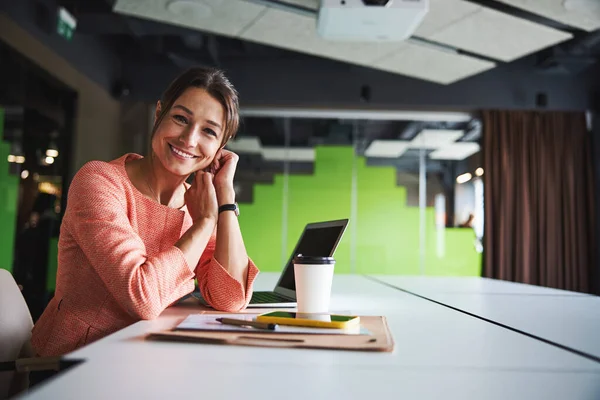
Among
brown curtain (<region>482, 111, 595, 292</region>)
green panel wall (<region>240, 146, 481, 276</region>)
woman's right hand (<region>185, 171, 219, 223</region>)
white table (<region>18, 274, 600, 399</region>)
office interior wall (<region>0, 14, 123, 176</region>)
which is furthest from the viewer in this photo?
green panel wall (<region>240, 146, 481, 276</region>)

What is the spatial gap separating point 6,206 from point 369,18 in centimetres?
298

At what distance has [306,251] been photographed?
1818 mm

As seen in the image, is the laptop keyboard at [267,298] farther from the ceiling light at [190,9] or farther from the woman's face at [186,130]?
the ceiling light at [190,9]

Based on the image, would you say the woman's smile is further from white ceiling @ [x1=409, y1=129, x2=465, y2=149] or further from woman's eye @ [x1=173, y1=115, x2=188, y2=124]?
white ceiling @ [x1=409, y1=129, x2=465, y2=149]

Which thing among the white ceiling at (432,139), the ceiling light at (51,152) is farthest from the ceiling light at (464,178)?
the ceiling light at (51,152)

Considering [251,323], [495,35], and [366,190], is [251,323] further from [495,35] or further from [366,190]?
[366,190]

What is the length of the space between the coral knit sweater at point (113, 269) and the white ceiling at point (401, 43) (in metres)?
2.85

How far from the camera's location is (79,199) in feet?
4.03

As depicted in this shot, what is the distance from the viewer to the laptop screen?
1.56 meters

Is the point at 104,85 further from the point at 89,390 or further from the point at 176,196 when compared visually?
the point at 89,390

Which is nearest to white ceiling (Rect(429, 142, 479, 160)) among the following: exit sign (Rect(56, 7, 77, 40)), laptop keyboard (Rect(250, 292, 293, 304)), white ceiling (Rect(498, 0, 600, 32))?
white ceiling (Rect(498, 0, 600, 32))

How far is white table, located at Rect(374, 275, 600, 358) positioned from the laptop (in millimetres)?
346

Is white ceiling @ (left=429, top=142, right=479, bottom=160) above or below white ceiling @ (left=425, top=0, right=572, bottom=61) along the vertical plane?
below

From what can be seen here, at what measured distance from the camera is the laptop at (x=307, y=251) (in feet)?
4.96
